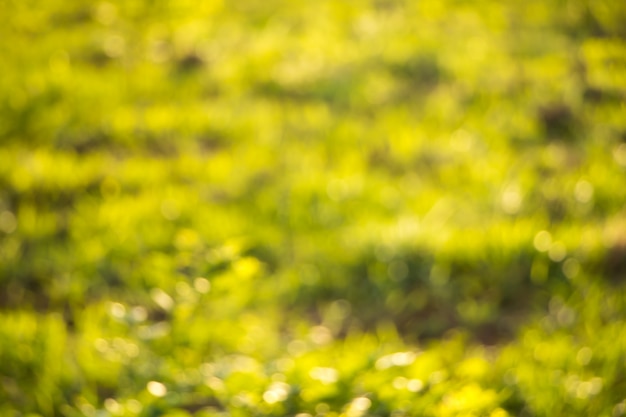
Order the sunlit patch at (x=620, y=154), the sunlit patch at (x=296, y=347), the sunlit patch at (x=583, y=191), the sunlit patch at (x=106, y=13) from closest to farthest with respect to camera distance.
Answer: the sunlit patch at (x=296, y=347) < the sunlit patch at (x=583, y=191) < the sunlit patch at (x=620, y=154) < the sunlit patch at (x=106, y=13)

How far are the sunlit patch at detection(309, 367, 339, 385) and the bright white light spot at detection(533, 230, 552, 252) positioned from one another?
1174 mm

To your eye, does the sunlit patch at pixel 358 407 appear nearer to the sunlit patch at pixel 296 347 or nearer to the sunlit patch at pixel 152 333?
the sunlit patch at pixel 152 333

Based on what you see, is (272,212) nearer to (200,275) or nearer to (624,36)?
(200,275)

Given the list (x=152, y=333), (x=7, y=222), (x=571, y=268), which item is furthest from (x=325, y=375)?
(x=7, y=222)

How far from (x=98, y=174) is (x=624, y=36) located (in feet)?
9.38

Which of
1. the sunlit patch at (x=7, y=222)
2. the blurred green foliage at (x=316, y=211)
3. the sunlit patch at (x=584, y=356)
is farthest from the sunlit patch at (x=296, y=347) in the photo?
the sunlit patch at (x=7, y=222)

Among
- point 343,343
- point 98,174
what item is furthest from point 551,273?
point 98,174

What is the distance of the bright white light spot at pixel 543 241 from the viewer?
227 cm

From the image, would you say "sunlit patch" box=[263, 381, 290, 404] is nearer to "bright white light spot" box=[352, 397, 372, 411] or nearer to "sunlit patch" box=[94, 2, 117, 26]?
"bright white light spot" box=[352, 397, 372, 411]

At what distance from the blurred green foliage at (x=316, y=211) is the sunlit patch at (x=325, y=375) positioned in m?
0.01

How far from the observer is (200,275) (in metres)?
1.54

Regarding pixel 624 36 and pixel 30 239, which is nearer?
pixel 30 239

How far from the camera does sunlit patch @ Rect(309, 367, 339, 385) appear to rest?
1328 millimetres

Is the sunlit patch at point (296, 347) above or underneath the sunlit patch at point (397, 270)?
underneath
